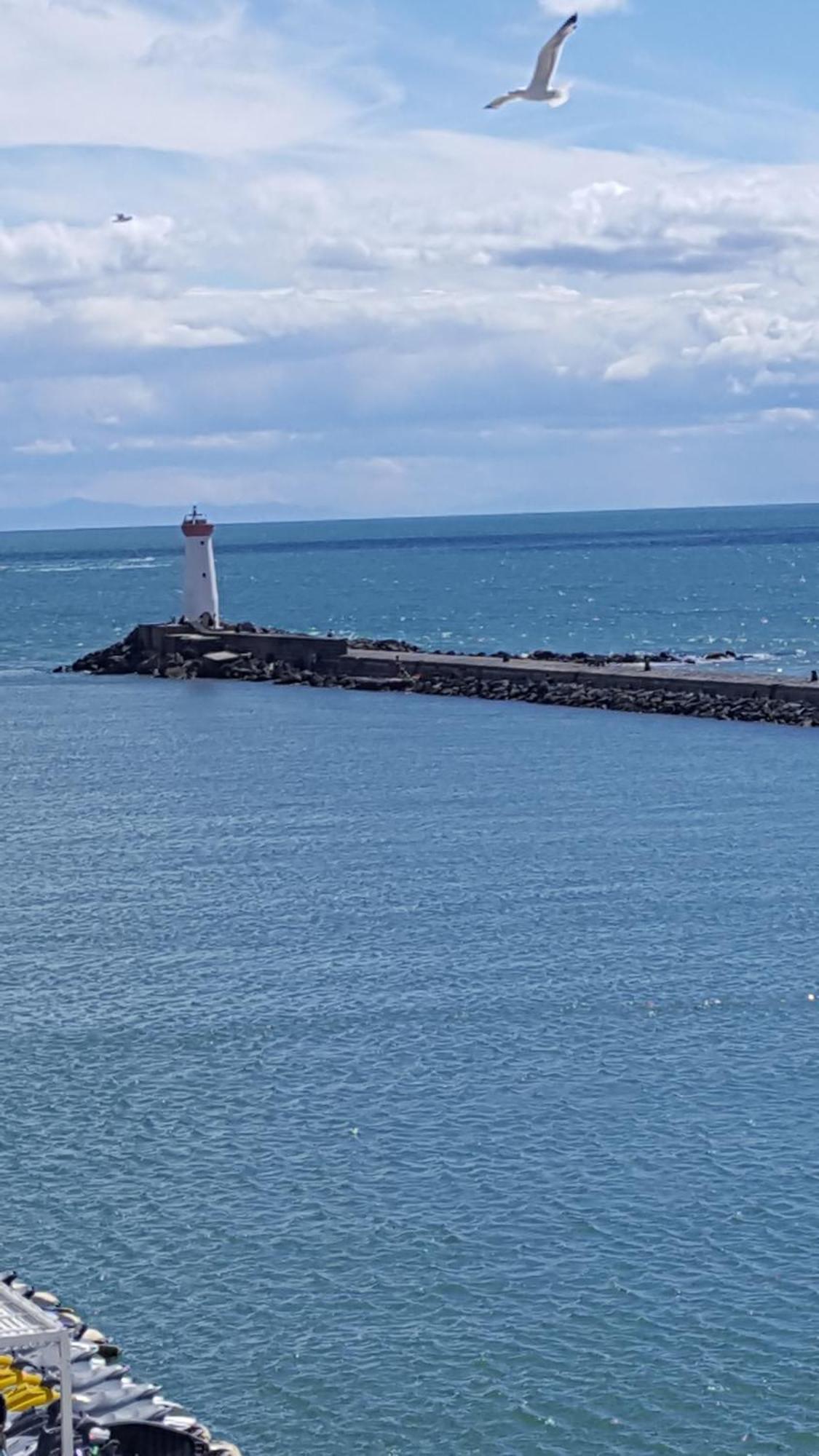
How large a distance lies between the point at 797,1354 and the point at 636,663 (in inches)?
2431

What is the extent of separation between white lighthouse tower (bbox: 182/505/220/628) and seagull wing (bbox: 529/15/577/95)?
65.3m

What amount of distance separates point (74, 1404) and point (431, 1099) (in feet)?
31.2

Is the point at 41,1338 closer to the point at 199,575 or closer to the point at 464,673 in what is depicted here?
the point at 464,673

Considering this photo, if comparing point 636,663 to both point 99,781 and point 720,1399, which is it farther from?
point 720,1399

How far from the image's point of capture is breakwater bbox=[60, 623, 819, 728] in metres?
65.4

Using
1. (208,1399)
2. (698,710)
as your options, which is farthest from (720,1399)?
(698,710)

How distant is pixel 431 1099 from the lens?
2494 cm

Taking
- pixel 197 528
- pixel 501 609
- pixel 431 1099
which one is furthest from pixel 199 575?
pixel 431 1099

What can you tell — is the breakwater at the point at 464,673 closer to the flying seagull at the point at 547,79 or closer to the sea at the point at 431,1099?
the sea at the point at 431,1099

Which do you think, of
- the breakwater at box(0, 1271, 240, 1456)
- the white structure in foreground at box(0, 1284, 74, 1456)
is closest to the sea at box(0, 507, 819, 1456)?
the breakwater at box(0, 1271, 240, 1456)

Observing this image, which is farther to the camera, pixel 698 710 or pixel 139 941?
pixel 698 710

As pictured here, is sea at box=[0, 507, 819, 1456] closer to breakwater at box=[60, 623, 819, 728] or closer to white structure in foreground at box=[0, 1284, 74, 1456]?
white structure in foreground at box=[0, 1284, 74, 1456]

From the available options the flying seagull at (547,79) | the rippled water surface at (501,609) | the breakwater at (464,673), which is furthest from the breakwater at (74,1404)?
the rippled water surface at (501,609)

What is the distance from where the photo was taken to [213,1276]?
19.9 metres
